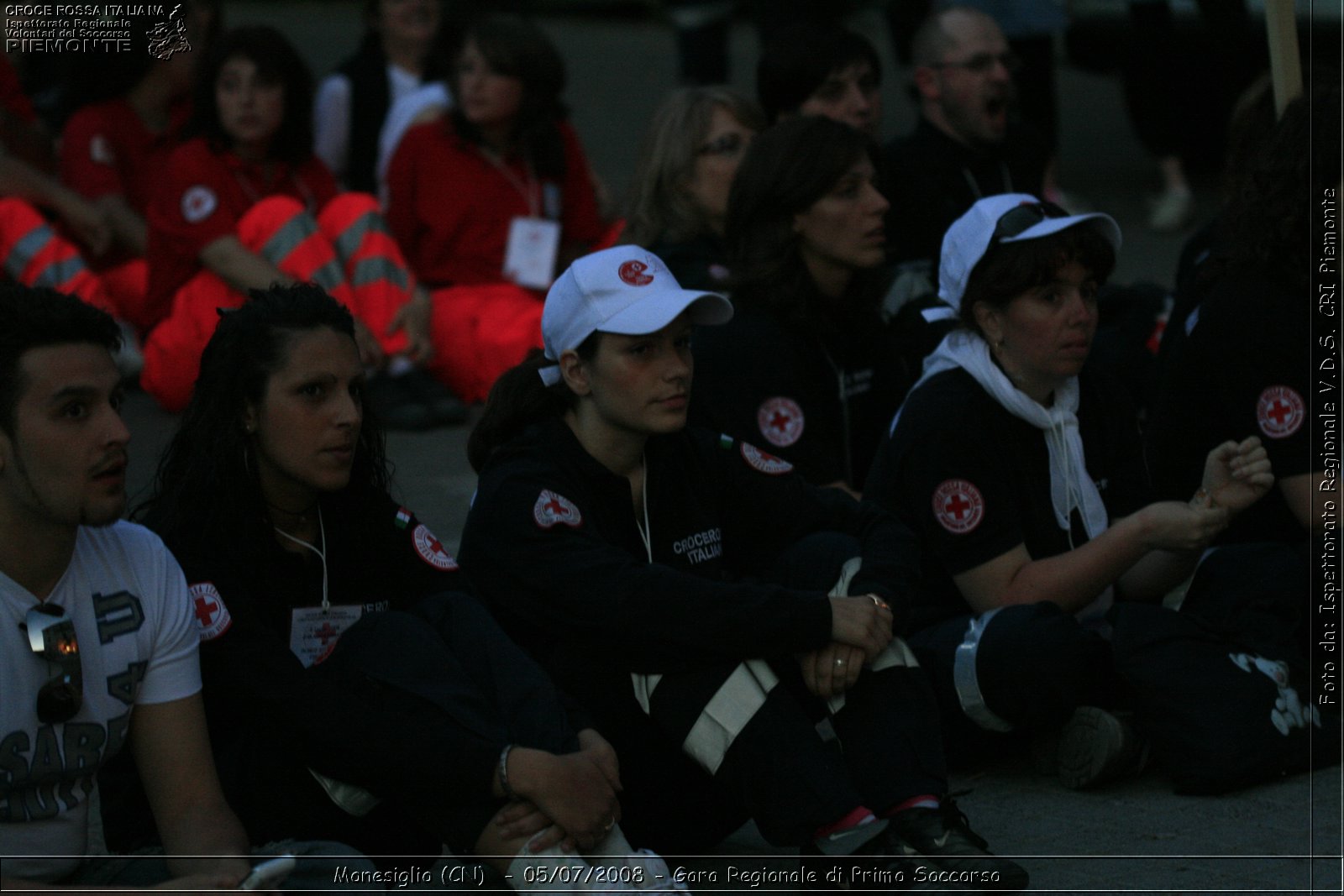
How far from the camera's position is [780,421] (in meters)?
4.31

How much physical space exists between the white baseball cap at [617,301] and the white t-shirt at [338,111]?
3.89 m

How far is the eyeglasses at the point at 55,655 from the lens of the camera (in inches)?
106

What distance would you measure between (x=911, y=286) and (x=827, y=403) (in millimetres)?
892

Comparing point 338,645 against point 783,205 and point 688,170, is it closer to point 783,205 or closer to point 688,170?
point 783,205

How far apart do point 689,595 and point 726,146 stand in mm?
2532

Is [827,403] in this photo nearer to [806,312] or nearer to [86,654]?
[806,312]

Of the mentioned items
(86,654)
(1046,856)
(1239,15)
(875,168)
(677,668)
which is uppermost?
(1239,15)

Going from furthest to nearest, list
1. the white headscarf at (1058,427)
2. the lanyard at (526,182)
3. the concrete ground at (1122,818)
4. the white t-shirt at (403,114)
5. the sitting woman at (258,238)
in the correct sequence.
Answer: the white t-shirt at (403,114) → the lanyard at (526,182) → the sitting woman at (258,238) → the white headscarf at (1058,427) → the concrete ground at (1122,818)

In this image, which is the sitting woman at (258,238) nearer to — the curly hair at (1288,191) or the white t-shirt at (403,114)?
the white t-shirt at (403,114)

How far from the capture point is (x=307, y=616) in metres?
3.27

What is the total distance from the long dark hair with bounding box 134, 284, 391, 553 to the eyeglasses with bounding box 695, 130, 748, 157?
228cm

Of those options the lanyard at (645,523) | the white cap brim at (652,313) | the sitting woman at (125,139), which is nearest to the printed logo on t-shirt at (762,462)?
the lanyard at (645,523)

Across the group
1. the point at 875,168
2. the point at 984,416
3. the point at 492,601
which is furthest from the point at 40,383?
the point at 875,168

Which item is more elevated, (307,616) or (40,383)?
(40,383)
